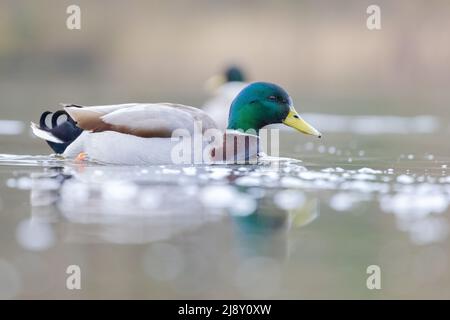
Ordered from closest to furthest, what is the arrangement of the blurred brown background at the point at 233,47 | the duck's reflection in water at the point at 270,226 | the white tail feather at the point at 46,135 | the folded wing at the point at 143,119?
the duck's reflection in water at the point at 270,226 → the folded wing at the point at 143,119 → the white tail feather at the point at 46,135 → the blurred brown background at the point at 233,47

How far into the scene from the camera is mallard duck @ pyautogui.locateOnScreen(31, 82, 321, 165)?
855 cm

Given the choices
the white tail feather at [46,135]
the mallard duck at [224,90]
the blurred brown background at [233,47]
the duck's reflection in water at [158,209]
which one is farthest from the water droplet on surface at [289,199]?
the blurred brown background at [233,47]

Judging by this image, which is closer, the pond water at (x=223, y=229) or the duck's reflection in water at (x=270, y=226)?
the pond water at (x=223, y=229)

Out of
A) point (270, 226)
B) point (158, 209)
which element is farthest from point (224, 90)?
point (270, 226)

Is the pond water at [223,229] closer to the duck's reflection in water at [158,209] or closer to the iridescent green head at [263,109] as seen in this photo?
the duck's reflection in water at [158,209]

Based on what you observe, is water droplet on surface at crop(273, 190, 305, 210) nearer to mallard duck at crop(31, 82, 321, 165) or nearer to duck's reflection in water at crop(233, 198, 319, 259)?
duck's reflection in water at crop(233, 198, 319, 259)

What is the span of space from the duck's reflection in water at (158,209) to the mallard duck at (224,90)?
17.6 ft

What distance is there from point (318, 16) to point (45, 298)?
51.5ft

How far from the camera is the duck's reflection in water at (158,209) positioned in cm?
603

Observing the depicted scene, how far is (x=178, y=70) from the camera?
20.2m

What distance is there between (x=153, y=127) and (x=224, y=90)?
6611mm

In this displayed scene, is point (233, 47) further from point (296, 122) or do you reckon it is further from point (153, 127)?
point (153, 127)

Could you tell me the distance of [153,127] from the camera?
8.53 meters

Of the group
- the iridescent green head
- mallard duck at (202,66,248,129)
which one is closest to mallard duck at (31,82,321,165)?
the iridescent green head
